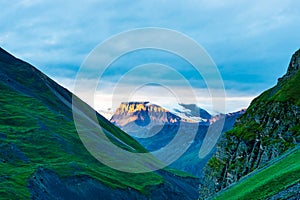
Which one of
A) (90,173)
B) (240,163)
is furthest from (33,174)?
(240,163)

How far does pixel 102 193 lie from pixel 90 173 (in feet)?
47.6

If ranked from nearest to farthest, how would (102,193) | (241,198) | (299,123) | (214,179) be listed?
(241,198)
(299,123)
(214,179)
(102,193)

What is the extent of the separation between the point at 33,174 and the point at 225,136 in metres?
76.7

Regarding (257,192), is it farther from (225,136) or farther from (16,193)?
(16,193)

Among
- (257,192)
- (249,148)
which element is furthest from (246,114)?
(257,192)

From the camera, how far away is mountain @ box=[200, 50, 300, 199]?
91.5 m

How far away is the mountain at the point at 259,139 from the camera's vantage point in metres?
91.5

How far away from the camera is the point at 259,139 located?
105438 mm

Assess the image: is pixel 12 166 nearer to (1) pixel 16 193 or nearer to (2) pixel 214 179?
(1) pixel 16 193

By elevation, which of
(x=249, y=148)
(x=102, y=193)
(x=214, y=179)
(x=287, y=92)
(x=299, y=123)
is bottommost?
(x=102, y=193)

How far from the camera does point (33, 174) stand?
152 metres

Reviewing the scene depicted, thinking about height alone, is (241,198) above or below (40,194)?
above

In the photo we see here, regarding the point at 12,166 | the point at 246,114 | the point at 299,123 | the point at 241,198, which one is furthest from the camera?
the point at 12,166

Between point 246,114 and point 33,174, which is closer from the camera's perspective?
point 246,114
